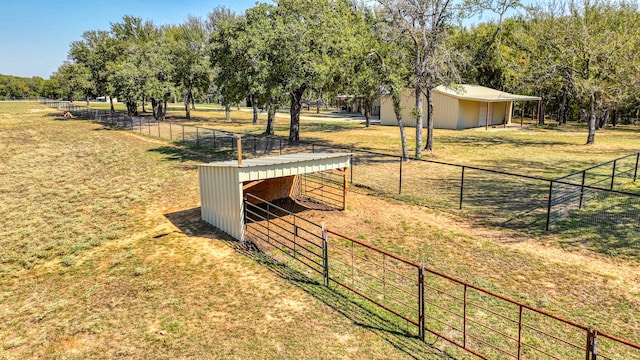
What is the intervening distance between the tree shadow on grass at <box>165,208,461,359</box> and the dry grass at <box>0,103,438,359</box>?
2.4 inches

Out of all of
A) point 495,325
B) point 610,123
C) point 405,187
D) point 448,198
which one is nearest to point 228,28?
point 405,187

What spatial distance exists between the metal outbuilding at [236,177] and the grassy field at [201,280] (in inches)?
20.8

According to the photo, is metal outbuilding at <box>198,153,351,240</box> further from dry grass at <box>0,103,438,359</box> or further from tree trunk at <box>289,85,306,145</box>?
tree trunk at <box>289,85,306,145</box>

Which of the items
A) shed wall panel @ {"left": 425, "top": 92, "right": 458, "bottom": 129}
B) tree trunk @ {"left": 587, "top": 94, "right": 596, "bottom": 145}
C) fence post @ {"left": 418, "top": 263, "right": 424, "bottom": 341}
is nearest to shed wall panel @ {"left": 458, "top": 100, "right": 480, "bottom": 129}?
shed wall panel @ {"left": 425, "top": 92, "right": 458, "bottom": 129}

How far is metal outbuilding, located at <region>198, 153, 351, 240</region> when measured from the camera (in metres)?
10.5

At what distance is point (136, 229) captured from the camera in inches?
476

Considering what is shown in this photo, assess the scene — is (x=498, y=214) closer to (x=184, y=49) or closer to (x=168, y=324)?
(x=168, y=324)

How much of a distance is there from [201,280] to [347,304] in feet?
10.7

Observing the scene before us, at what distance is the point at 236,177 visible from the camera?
34.1ft

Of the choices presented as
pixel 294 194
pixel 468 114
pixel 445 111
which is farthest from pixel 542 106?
pixel 294 194

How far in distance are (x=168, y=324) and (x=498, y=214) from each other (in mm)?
9968

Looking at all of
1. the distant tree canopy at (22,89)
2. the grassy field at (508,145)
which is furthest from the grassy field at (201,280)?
the distant tree canopy at (22,89)

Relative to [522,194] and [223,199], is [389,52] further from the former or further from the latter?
[223,199]

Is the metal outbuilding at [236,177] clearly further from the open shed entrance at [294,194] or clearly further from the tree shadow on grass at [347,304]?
the open shed entrance at [294,194]
